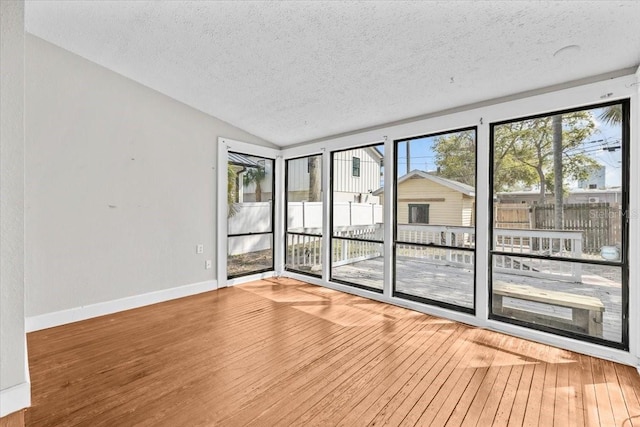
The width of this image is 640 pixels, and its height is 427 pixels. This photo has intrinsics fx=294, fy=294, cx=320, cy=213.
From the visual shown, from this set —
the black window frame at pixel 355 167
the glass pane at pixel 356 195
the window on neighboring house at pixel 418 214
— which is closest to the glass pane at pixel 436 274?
the window on neighboring house at pixel 418 214

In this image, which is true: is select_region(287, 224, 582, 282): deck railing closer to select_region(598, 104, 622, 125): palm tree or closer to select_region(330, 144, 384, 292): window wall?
select_region(330, 144, 384, 292): window wall

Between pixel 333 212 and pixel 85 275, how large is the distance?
10.6 ft

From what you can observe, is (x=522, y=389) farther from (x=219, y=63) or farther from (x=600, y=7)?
(x=219, y=63)

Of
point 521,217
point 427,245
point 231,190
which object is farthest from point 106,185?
point 521,217

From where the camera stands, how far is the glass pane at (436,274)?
356cm

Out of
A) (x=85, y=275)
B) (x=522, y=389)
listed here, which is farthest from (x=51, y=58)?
(x=522, y=389)

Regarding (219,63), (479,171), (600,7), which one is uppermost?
(219,63)

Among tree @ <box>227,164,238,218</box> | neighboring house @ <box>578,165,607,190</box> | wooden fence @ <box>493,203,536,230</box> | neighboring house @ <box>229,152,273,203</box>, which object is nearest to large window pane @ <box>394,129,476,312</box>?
wooden fence @ <box>493,203,536,230</box>

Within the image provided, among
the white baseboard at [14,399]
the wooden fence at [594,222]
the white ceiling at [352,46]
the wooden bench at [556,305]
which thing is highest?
the white ceiling at [352,46]

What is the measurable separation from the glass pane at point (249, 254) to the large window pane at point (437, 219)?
239 centimetres

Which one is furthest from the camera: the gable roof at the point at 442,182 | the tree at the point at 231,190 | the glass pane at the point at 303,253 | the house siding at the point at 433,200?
the glass pane at the point at 303,253

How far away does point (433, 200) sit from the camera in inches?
142

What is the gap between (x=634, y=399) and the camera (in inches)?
76.1

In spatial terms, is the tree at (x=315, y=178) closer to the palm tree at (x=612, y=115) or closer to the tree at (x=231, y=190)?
the tree at (x=231, y=190)
